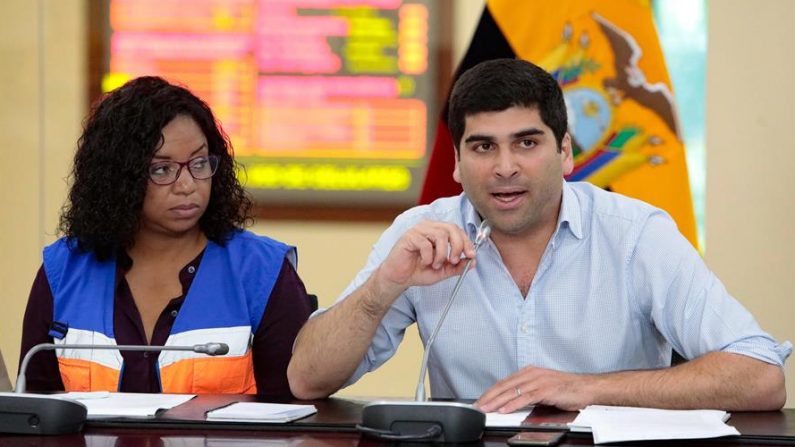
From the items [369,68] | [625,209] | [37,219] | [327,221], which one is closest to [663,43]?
[369,68]

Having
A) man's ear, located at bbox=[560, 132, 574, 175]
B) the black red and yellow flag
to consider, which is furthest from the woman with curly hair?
the black red and yellow flag

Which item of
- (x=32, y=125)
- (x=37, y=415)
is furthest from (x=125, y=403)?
(x=32, y=125)

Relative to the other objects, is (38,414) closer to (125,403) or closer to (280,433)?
(125,403)

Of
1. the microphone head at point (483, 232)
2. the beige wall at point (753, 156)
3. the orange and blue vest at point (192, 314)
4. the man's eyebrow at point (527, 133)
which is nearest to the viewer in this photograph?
the microphone head at point (483, 232)

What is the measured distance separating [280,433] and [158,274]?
0.83m

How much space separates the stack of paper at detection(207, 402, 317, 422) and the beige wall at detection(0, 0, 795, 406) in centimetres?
192

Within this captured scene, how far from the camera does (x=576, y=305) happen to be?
2.18 m

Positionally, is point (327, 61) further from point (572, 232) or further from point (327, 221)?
point (572, 232)

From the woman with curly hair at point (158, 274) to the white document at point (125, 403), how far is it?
29 centimetres

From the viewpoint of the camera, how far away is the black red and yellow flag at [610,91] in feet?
10.2

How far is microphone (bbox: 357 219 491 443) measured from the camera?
1.59 metres

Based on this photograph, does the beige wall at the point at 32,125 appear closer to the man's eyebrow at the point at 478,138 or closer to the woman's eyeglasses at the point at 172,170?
the woman's eyeglasses at the point at 172,170

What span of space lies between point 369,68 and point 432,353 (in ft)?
5.39

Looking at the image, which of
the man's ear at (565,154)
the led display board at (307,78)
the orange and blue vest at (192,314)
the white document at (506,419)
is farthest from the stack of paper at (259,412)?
the led display board at (307,78)
